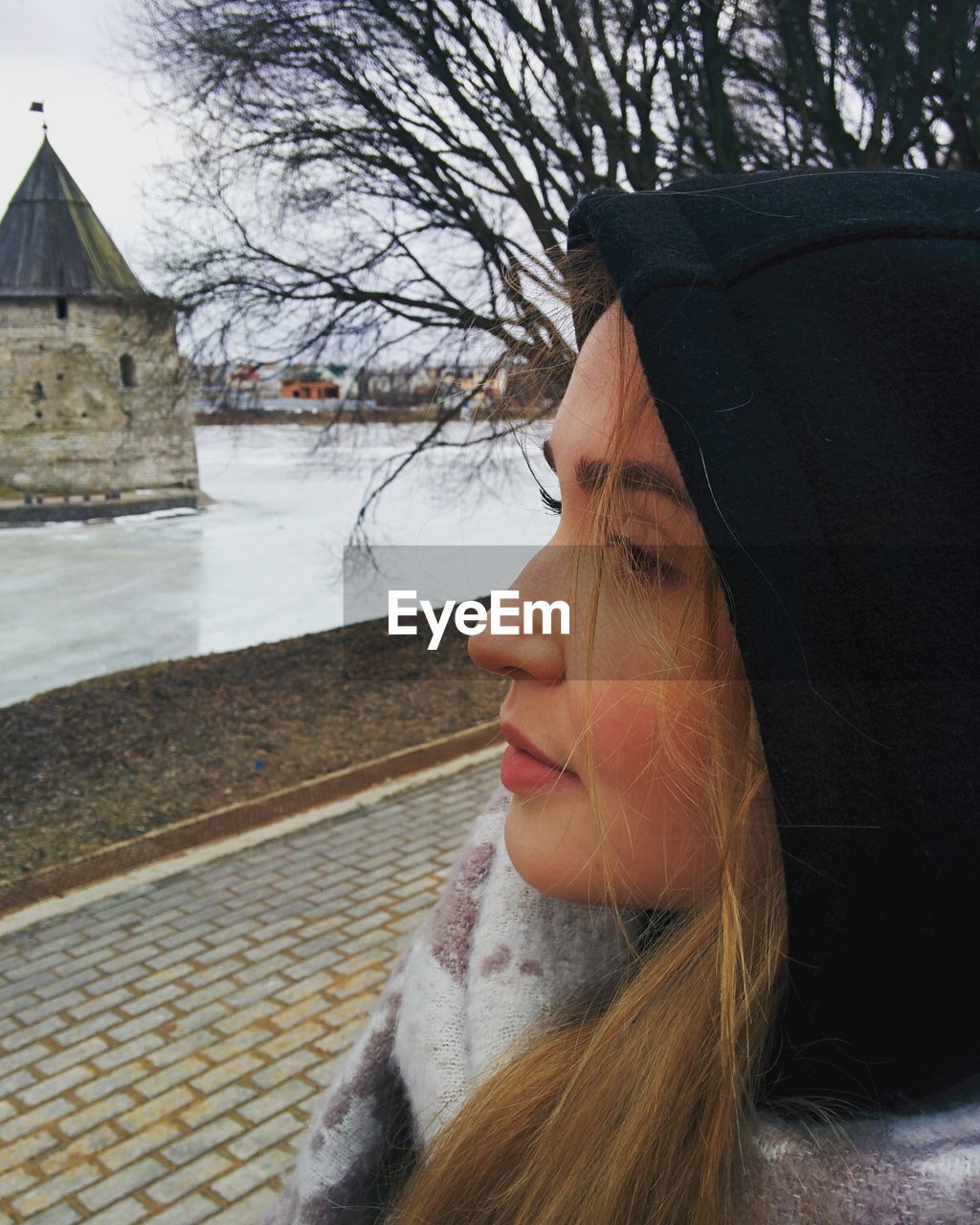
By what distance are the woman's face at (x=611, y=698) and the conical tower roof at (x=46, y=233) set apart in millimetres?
18808

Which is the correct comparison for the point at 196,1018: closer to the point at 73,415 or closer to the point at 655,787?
the point at 655,787

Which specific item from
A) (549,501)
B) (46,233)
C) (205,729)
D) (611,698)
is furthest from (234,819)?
(46,233)

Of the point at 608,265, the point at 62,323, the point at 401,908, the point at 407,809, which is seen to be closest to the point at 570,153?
the point at 407,809

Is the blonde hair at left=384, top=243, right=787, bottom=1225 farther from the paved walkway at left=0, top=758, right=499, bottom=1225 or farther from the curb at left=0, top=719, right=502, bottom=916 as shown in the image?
the curb at left=0, top=719, right=502, bottom=916

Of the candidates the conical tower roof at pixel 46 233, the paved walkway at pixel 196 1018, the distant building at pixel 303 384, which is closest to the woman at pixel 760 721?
the paved walkway at pixel 196 1018

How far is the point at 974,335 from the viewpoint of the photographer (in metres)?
0.80

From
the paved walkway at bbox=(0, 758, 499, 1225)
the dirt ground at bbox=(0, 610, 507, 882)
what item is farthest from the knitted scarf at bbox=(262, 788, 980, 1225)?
the dirt ground at bbox=(0, 610, 507, 882)

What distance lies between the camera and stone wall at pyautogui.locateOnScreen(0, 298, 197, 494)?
24.8m

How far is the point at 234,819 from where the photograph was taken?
607 cm

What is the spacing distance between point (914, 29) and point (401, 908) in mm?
6322

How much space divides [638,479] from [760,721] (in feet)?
0.75

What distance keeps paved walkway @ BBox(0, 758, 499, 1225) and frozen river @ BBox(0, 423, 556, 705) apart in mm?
2759

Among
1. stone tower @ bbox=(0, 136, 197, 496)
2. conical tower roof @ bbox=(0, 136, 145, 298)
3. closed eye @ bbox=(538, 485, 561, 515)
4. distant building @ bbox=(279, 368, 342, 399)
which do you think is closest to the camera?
closed eye @ bbox=(538, 485, 561, 515)

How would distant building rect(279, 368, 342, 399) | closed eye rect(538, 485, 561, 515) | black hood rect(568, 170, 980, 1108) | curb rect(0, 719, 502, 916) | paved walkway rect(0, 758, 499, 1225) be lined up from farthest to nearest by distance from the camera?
1. distant building rect(279, 368, 342, 399)
2. curb rect(0, 719, 502, 916)
3. paved walkway rect(0, 758, 499, 1225)
4. closed eye rect(538, 485, 561, 515)
5. black hood rect(568, 170, 980, 1108)
